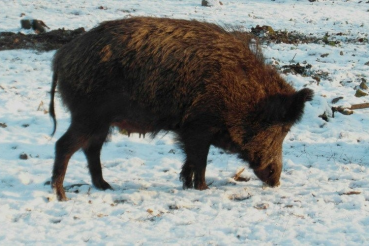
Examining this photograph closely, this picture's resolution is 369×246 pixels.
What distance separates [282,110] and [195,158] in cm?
113

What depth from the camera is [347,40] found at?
16.2m

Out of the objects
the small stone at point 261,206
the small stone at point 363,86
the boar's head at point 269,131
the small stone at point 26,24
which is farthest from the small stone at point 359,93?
the small stone at point 26,24

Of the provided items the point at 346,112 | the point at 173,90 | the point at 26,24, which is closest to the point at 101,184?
the point at 173,90

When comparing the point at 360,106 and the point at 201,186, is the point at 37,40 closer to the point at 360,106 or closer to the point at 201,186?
the point at 360,106

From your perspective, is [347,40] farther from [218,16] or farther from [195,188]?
[195,188]

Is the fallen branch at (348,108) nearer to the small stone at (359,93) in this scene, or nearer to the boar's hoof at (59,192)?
the small stone at (359,93)

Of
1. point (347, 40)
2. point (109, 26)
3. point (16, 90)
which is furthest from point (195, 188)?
point (347, 40)

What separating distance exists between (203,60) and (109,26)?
3.66 ft

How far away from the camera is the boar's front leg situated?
565 centimetres

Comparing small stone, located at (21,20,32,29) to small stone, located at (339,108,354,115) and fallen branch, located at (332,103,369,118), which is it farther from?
small stone, located at (339,108,354,115)

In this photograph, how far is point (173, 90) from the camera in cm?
546

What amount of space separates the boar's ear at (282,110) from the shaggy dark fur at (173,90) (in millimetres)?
11

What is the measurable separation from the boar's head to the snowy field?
0.27m

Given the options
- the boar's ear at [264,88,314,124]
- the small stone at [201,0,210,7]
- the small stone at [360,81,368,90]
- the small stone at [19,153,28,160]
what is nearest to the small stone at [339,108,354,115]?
the small stone at [360,81,368,90]
